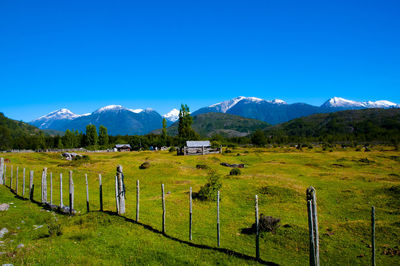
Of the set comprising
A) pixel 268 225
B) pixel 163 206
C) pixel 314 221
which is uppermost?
pixel 314 221

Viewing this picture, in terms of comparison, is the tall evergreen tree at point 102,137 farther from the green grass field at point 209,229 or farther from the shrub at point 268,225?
Result: the shrub at point 268,225

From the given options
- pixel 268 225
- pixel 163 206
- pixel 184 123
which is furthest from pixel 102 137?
pixel 268 225

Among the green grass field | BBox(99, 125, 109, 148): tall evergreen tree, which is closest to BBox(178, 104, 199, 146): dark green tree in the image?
BBox(99, 125, 109, 148): tall evergreen tree

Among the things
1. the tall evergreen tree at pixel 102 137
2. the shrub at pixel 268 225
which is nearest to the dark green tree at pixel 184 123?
the tall evergreen tree at pixel 102 137

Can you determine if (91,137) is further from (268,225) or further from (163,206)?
(268,225)

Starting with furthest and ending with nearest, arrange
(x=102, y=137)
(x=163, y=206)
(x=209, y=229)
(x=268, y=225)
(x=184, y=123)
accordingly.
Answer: (x=102, y=137), (x=184, y=123), (x=209, y=229), (x=268, y=225), (x=163, y=206)

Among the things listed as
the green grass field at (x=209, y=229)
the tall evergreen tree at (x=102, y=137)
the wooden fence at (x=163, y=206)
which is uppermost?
the tall evergreen tree at (x=102, y=137)

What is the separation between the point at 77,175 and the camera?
38.6 metres

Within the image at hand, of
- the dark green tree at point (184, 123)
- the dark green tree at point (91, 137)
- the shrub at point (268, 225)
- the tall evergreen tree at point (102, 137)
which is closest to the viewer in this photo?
the shrub at point (268, 225)

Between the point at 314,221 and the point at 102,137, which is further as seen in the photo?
the point at 102,137

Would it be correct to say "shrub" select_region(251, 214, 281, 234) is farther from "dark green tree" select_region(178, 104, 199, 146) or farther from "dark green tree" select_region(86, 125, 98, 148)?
"dark green tree" select_region(86, 125, 98, 148)

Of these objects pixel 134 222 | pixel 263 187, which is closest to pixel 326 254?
pixel 134 222

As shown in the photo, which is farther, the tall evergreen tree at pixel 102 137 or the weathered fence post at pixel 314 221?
the tall evergreen tree at pixel 102 137

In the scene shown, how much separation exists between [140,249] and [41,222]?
10694 mm
